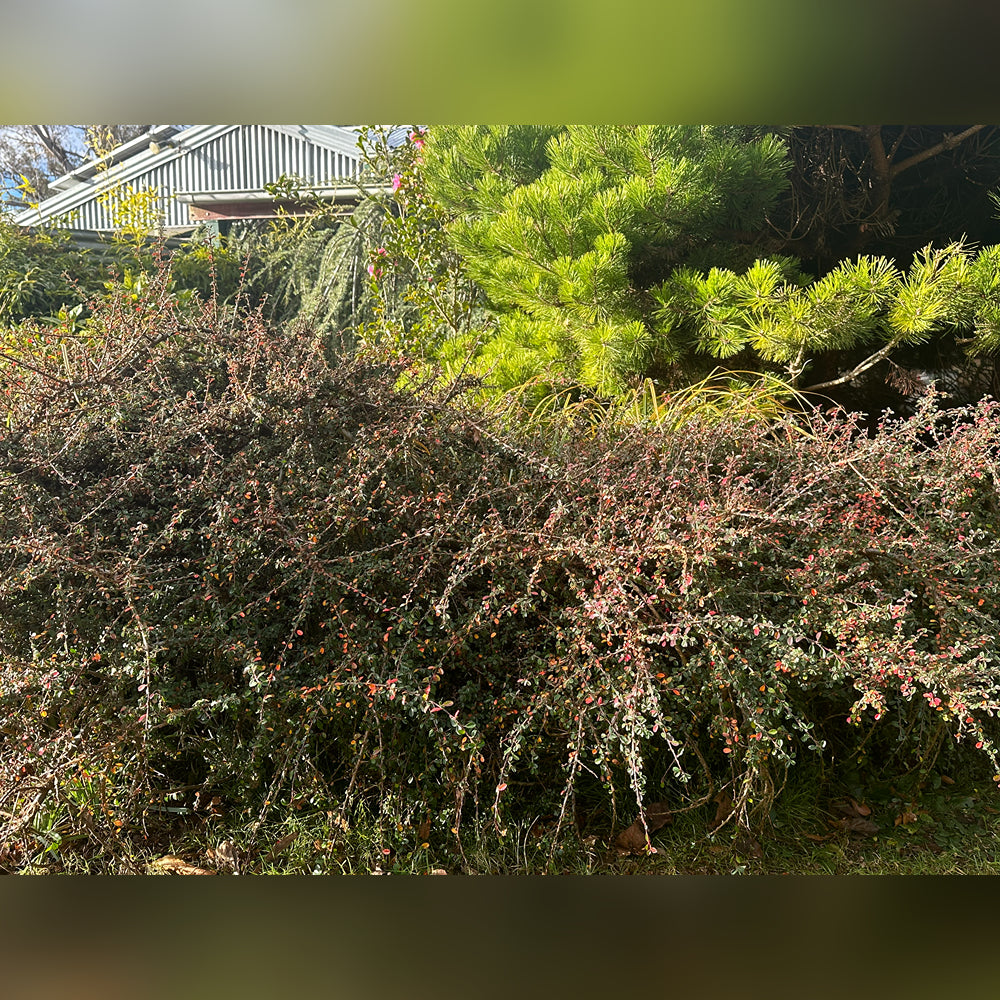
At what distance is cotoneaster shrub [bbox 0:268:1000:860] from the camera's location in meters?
1.72

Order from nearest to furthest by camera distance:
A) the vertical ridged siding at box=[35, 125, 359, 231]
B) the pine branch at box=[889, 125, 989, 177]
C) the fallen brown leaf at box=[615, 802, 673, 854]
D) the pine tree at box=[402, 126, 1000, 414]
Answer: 1. the fallen brown leaf at box=[615, 802, 673, 854]
2. the pine tree at box=[402, 126, 1000, 414]
3. the pine branch at box=[889, 125, 989, 177]
4. the vertical ridged siding at box=[35, 125, 359, 231]

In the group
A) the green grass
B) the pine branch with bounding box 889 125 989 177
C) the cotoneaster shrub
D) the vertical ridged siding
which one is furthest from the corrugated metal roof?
the green grass

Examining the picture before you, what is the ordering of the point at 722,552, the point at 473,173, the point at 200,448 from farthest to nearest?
the point at 473,173 → the point at 200,448 → the point at 722,552

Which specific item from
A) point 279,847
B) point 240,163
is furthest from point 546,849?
point 240,163

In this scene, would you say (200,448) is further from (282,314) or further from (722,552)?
(282,314)

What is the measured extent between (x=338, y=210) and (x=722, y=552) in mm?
5326

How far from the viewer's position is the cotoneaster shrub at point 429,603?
1721 millimetres

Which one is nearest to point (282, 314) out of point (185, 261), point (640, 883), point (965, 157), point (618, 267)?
point (185, 261)

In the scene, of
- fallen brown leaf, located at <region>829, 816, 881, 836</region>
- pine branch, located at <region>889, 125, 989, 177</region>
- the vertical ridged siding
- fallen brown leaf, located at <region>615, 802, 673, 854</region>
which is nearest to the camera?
fallen brown leaf, located at <region>615, 802, 673, 854</region>

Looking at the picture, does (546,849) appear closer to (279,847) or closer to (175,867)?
(279,847)

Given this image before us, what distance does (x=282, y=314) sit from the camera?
21.2 ft

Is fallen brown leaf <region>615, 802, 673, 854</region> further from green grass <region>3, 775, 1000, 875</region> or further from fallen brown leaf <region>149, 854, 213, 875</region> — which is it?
fallen brown leaf <region>149, 854, 213, 875</region>

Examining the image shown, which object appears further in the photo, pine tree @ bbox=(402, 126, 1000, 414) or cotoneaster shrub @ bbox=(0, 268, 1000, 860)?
pine tree @ bbox=(402, 126, 1000, 414)

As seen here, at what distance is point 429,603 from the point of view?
6.43ft
